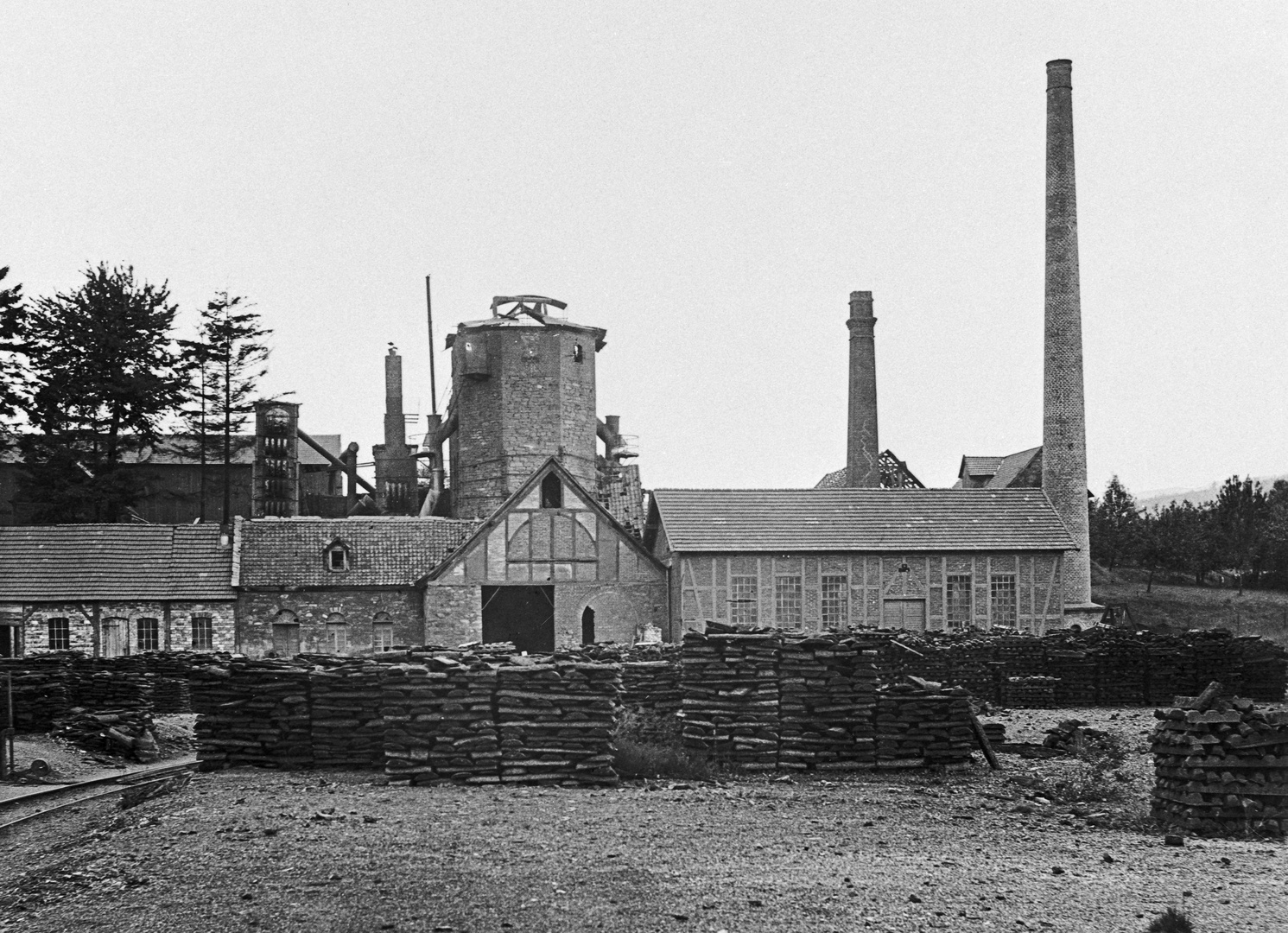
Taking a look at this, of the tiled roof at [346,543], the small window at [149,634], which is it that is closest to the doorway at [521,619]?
the tiled roof at [346,543]

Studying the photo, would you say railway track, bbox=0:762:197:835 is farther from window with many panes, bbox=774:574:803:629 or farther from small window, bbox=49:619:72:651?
window with many panes, bbox=774:574:803:629

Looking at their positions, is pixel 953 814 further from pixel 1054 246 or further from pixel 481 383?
pixel 481 383

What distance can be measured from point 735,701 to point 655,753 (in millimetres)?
1462

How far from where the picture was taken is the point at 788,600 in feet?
140

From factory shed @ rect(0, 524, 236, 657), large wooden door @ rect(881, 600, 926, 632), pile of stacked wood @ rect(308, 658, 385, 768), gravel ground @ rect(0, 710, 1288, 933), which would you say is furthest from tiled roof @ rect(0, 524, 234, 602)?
gravel ground @ rect(0, 710, 1288, 933)

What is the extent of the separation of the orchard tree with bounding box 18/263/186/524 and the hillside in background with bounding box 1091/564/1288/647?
38543mm

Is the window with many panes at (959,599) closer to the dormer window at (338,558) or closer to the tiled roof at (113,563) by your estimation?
the dormer window at (338,558)

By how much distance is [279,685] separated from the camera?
19938 millimetres

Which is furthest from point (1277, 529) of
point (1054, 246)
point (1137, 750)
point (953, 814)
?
point (953, 814)

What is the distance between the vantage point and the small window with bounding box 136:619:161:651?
42062 millimetres

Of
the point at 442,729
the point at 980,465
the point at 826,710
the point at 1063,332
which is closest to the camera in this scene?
the point at 442,729

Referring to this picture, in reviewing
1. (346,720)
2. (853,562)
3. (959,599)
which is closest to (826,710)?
(346,720)

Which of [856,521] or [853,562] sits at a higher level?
[856,521]

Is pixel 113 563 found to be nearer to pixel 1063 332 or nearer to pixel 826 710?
pixel 826 710
